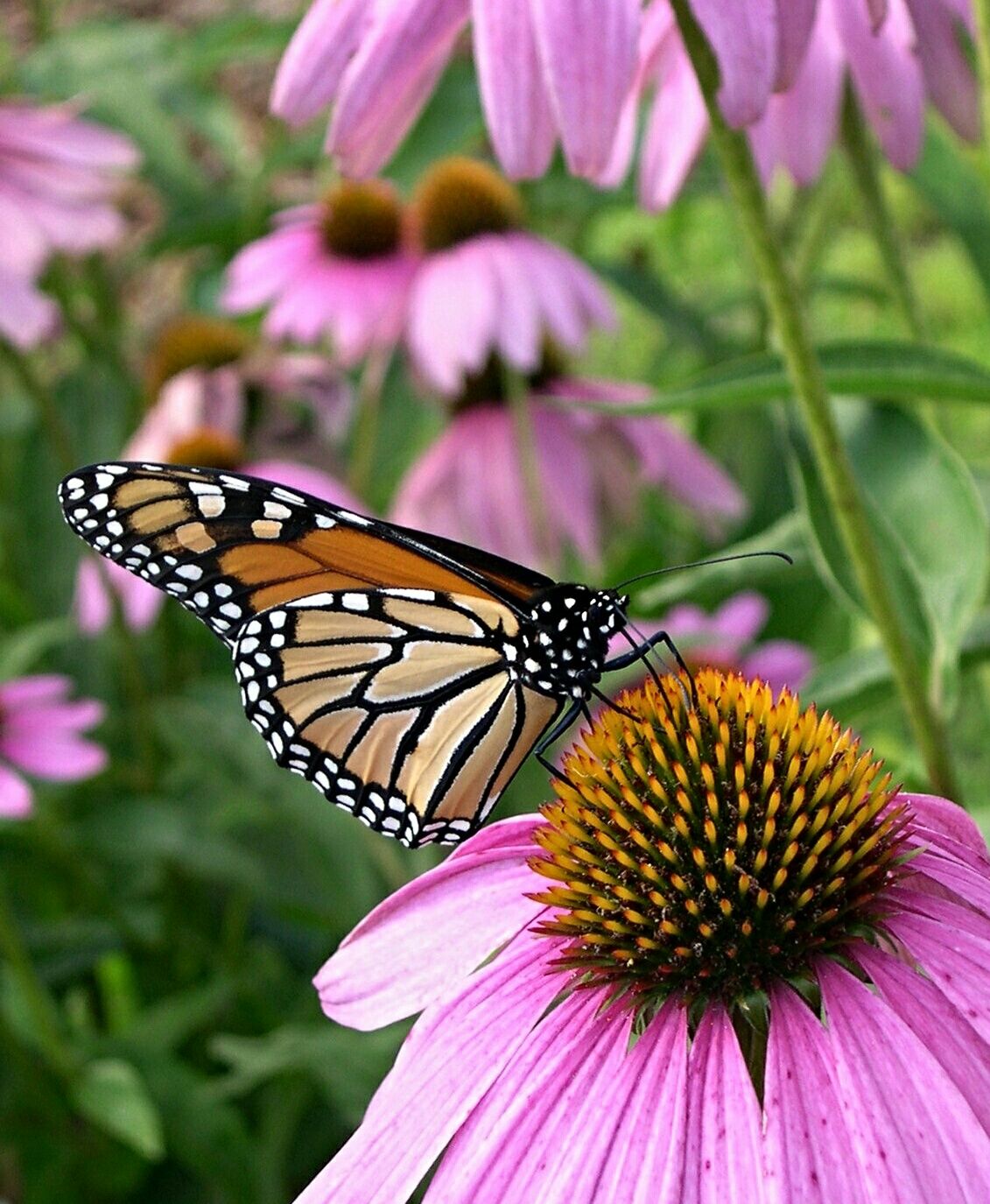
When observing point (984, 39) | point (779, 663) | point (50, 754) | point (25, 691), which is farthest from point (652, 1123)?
point (779, 663)

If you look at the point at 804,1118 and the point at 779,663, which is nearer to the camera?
the point at 804,1118

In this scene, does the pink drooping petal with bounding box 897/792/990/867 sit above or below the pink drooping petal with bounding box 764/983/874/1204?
above

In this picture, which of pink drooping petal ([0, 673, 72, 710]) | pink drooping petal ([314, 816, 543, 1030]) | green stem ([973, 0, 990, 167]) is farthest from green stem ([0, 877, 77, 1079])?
green stem ([973, 0, 990, 167])

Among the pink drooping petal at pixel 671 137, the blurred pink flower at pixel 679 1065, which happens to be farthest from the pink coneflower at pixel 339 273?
the blurred pink flower at pixel 679 1065

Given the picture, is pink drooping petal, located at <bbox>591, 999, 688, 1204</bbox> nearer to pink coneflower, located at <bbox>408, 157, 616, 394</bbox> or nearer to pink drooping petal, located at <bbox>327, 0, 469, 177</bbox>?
pink drooping petal, located at <bbox>327, 0, 469, 177</bbox>

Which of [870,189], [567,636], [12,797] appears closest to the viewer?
[567,636]

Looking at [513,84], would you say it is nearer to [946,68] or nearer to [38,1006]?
[946,68]

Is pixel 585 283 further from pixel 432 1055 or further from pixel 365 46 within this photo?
pixel 432 1055
